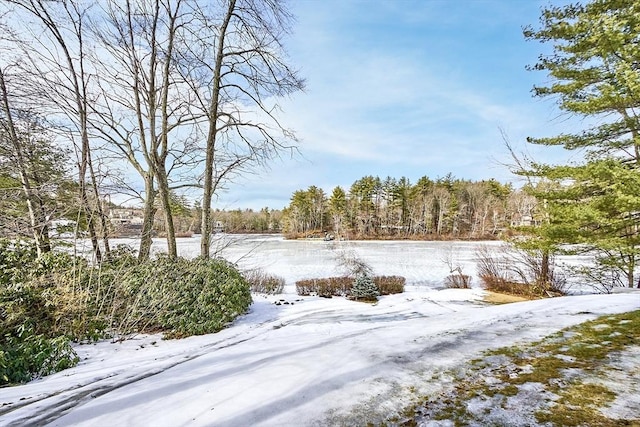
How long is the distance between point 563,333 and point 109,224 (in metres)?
8.09

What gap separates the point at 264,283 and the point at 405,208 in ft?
127

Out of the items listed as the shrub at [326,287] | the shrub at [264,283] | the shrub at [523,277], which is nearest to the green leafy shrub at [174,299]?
the shrub at [264,283]

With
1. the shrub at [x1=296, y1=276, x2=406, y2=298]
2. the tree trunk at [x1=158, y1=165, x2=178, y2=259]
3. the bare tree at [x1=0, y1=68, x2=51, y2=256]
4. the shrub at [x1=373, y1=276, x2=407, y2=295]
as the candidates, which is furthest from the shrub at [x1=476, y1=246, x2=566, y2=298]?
the bare tree at [x1=0, y1=68, x2=51, y2=256]

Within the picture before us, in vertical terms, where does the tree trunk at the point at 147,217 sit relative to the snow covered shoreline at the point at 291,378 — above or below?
above

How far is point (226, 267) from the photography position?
7.60 m

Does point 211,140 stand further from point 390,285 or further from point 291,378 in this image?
point 390,285

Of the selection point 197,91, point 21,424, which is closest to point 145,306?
point 21,424

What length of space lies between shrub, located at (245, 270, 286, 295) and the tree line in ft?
101

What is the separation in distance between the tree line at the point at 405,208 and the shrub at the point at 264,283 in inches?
1206

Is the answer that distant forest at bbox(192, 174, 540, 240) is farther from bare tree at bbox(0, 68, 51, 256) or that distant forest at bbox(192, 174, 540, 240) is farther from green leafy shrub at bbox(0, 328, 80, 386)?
green leafy shrub at bbox(0, 328, 80, 386)

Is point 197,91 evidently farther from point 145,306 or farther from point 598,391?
point 598,391

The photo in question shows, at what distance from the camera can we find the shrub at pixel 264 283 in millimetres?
12750

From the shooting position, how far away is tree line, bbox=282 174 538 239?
45.3 metres

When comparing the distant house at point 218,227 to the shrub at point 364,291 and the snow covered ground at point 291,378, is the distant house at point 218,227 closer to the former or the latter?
the shrub at point 364,291
